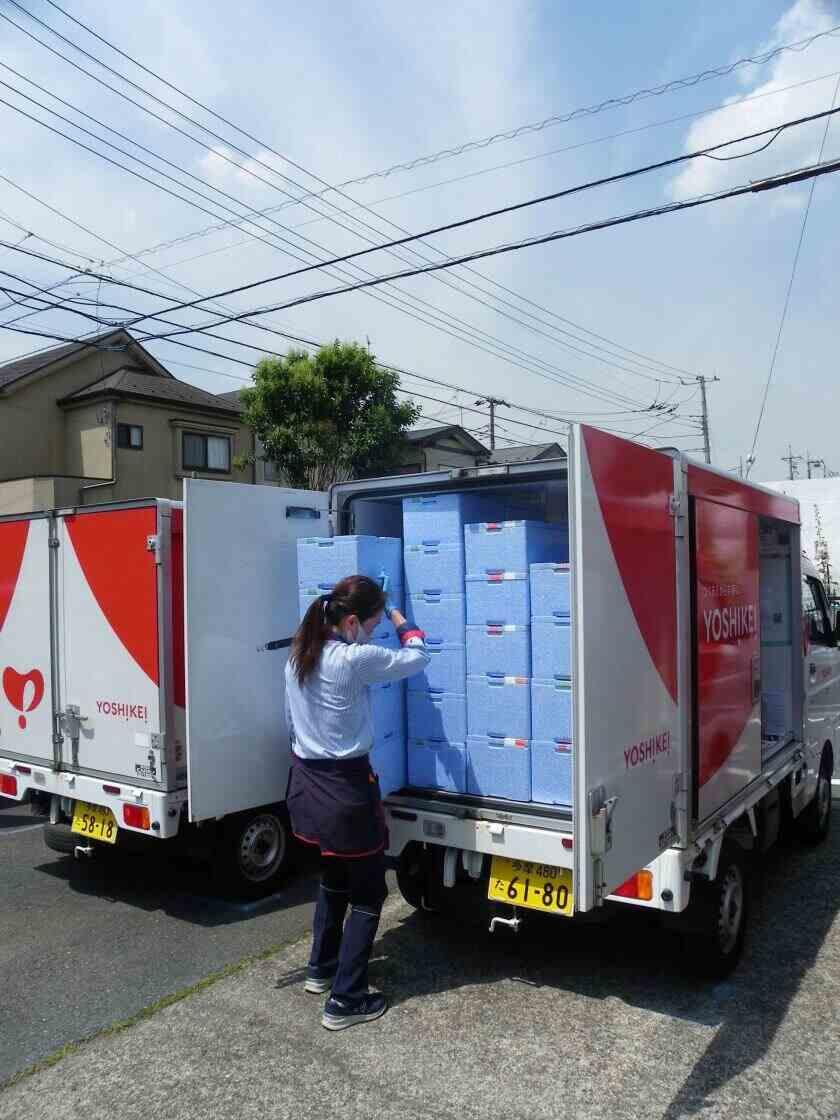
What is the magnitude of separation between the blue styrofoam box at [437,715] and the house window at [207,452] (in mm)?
19727

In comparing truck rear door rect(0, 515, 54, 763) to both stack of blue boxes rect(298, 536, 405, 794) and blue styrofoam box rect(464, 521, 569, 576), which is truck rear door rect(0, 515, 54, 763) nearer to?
A: stack of blue boxes rect(298, 536, 405, 794)

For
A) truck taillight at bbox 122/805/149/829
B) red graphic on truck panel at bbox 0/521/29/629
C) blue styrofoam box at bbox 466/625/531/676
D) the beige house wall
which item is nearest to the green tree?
the beige house wall

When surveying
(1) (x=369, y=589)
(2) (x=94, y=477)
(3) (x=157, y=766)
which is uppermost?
(2) (x=94, y=477)

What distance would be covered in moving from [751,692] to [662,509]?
1.52m

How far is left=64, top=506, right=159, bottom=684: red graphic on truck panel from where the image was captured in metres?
4.82

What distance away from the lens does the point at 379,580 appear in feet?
13.9

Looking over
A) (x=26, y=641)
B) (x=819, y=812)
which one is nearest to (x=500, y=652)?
(x=26, y=641)

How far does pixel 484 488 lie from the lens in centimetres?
419

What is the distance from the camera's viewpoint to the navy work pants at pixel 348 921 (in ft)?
12.0

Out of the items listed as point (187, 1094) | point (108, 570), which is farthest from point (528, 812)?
point (108, 570)

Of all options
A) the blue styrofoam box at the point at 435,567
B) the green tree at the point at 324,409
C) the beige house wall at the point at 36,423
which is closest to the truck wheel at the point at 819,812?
the blue styrofoam box at the point at 435,567

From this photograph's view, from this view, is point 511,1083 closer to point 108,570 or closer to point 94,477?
point 108,570

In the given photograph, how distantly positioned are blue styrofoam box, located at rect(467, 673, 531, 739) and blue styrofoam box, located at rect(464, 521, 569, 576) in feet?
1.63

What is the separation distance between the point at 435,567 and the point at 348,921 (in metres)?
1.63
